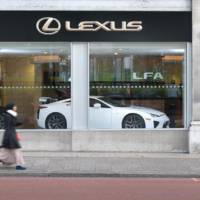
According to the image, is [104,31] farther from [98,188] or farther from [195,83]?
[98,188]

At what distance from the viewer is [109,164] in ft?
42.7

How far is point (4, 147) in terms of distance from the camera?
1231cm

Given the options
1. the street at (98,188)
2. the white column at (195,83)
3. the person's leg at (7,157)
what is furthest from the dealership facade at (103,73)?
the street at (98,188)

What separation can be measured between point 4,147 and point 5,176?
78 cm

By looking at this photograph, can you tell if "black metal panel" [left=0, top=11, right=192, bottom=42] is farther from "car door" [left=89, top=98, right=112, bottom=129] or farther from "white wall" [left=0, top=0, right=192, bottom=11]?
"car door" [left=89, top=98, right=112, bottom=129]

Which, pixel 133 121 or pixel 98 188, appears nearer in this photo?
pixel 98 188

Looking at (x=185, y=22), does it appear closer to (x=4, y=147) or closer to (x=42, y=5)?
(x=42, y=5)

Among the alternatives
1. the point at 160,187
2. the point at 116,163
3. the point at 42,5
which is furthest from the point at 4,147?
the point at 42,5

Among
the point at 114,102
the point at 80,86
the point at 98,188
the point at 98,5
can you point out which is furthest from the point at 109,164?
the point at 98,5

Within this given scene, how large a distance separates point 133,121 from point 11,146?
4356 millimetres

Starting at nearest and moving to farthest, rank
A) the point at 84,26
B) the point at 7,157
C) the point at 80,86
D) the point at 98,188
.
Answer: the point at 98,188, the point at 7,157, the point at 84,26, the point at 80,86

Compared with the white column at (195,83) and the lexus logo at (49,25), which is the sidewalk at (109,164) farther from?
the lexus logo at (49,25)

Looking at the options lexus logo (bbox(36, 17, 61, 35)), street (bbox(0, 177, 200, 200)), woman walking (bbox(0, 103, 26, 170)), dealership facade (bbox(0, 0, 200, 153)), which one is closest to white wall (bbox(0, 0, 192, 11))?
dealership facade (bbox(0, 0, 200, 153))

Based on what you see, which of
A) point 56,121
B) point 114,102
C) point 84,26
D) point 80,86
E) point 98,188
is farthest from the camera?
point 114,102
